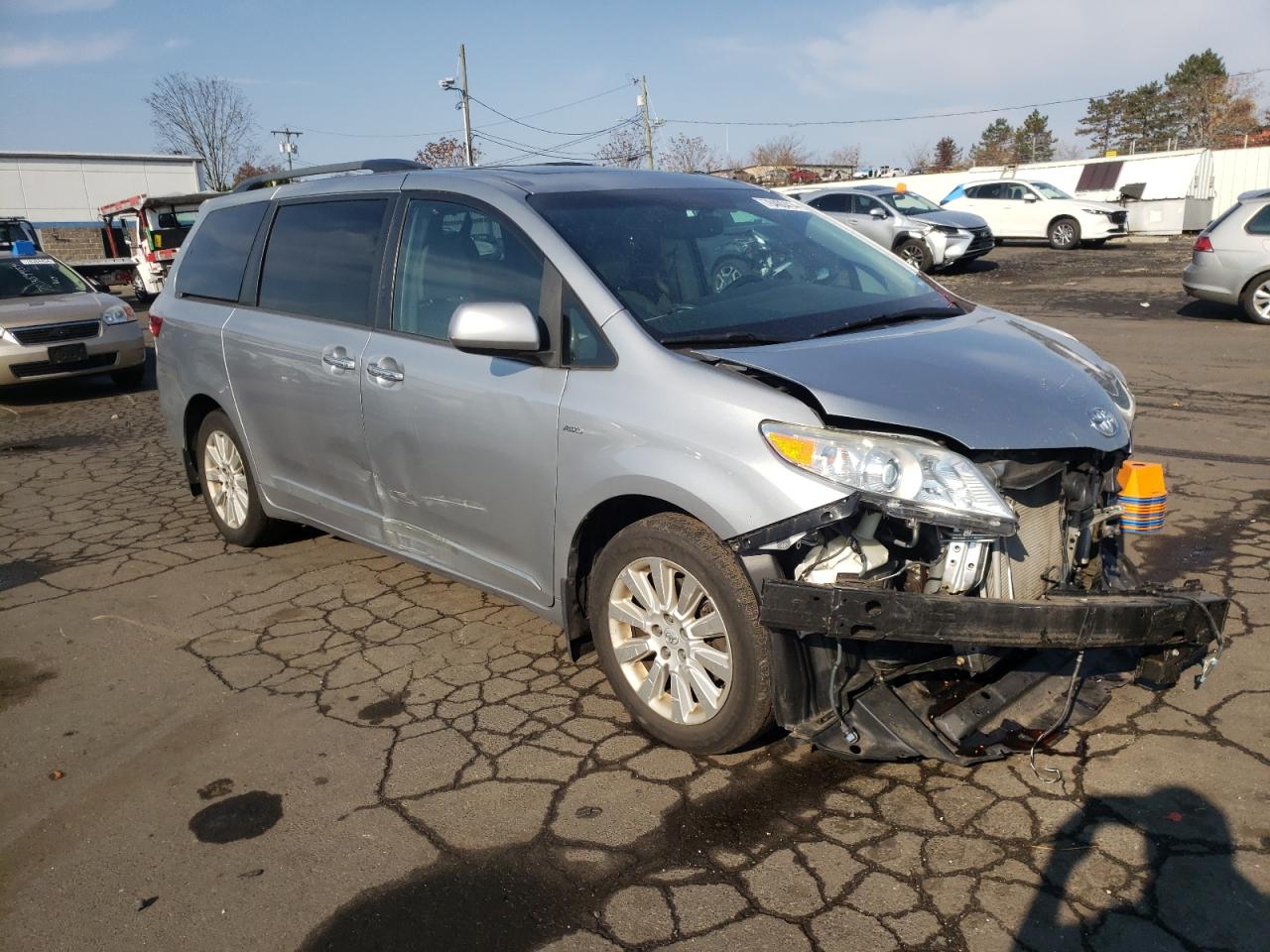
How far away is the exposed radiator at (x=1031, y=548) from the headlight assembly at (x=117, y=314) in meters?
11.1

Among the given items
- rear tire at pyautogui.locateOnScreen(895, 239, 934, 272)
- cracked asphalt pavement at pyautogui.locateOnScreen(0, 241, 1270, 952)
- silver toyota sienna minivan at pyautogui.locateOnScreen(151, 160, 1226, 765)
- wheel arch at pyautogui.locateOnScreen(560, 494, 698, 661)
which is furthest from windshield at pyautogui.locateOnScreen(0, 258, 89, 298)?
rear tire at pyautogui.locateOnScreen(895, 239, 934, 272)

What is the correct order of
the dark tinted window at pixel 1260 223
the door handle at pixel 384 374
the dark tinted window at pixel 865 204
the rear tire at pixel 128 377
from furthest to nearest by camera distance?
the dark tinted window at pixel 865 204, the dark tinted window at pixel 1260 223, the rear tire at pixel 128 377, the door handle at pixel 384 374

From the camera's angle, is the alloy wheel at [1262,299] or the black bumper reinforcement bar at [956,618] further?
the alloy wheel at [1262,299]

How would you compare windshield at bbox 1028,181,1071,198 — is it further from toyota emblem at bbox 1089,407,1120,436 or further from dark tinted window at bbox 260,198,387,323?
toyota emblem at bbox 1089,407,1120,436

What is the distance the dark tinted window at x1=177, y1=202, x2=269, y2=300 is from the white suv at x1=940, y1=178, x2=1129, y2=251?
2131 cm

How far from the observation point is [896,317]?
3.87m

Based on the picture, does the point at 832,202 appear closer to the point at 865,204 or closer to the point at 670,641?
the point at 865,204

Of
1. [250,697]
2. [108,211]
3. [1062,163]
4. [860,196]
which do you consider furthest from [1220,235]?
[108,211]

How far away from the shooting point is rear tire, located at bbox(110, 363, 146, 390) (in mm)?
11875

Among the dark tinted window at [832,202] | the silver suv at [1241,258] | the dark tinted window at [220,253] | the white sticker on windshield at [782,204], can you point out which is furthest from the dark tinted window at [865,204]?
the dark tinted window at [220,253]

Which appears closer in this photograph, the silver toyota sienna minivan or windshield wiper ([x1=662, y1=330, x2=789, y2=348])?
the silver toyota sienna minivan

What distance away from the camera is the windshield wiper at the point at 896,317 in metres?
3.63

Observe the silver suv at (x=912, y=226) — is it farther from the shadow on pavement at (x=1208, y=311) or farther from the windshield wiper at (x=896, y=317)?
the windshield wiper at (x=896, y=317)

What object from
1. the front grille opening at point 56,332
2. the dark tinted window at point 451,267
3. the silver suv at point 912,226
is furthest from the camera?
the silver suv at point 912,226
